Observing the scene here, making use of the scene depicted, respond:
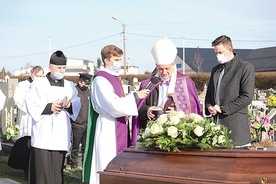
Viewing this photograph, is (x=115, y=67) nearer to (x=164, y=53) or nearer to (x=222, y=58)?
(x=164, y=53)

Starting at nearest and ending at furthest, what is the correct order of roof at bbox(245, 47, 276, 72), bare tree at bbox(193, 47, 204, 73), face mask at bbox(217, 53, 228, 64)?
face mask at bbox(217, 53, 228, 64) < roof at bbox(245, 47, 276, 72) < bare tree at bbox(193, 47, 204, 73)

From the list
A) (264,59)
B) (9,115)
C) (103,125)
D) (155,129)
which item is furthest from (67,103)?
(264,59)

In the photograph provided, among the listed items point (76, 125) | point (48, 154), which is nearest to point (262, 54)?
point (76, 125)

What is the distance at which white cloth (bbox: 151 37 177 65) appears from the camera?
18.7 feet

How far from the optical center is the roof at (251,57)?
173ft

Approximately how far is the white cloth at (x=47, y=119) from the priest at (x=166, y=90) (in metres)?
1.12

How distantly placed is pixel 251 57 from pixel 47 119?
2061 inches

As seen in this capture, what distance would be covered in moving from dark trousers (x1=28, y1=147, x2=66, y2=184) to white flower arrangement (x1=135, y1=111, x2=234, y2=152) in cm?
278

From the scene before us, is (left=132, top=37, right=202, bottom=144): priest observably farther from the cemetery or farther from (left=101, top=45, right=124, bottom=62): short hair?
the cemetery

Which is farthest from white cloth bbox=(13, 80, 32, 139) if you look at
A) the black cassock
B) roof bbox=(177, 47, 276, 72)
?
roof bbox=(177, 47, 276, 72)

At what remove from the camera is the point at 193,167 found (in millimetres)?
3783


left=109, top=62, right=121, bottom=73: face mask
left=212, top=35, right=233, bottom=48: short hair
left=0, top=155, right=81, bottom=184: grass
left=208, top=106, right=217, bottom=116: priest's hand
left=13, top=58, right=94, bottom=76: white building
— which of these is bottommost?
left=0, top=155, right=81, bottom=184: grass

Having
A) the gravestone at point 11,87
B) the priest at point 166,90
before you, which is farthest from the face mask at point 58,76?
the gravestone at point 11,87

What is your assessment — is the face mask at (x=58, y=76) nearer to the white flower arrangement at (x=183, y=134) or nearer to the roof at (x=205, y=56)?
the white flower arrangement at (x=183, y=134)
